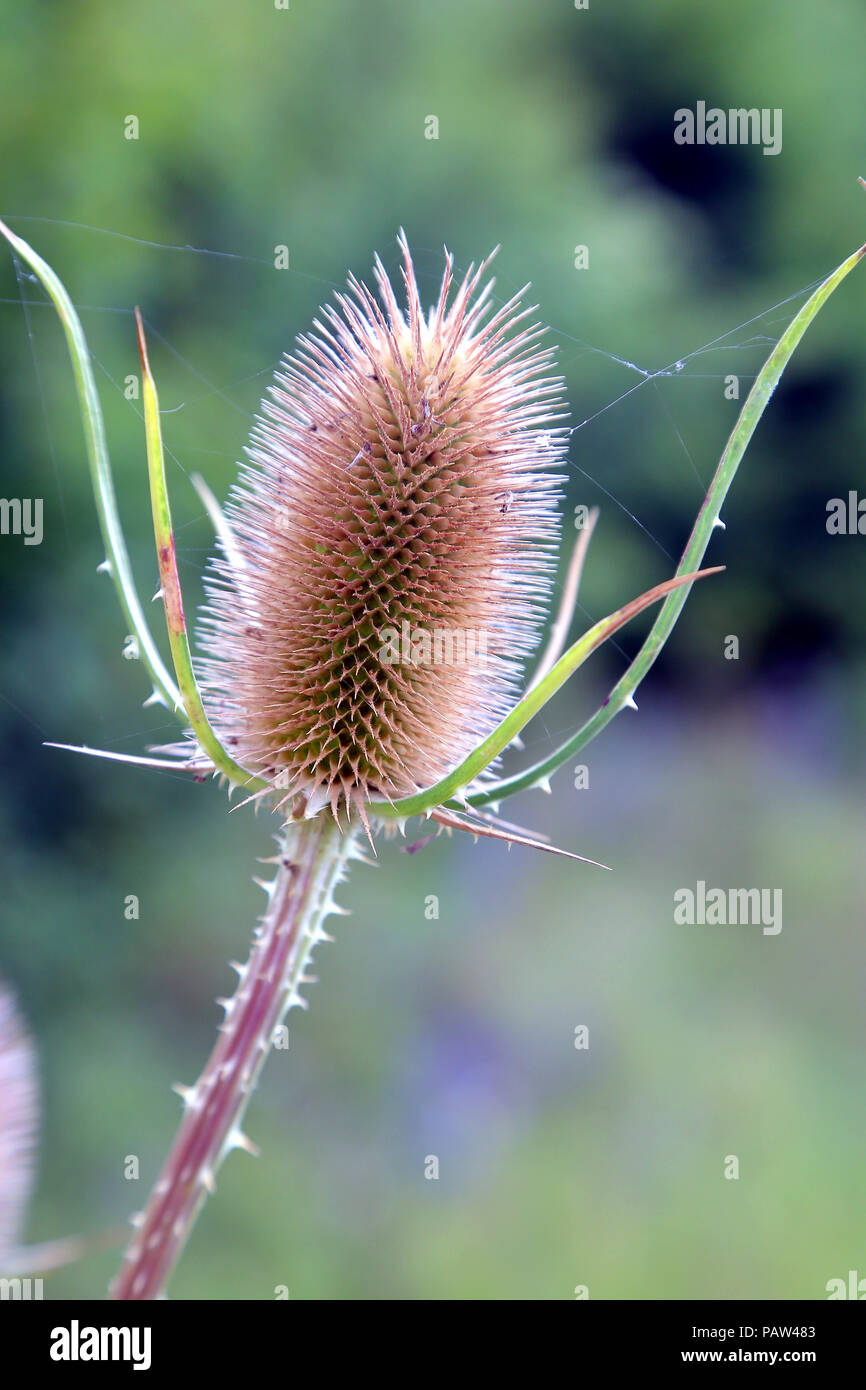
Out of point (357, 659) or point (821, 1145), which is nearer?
point (357, 659)

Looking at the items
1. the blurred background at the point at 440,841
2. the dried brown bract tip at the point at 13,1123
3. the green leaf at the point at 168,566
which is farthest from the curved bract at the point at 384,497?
the blurred background at the point at 440,841

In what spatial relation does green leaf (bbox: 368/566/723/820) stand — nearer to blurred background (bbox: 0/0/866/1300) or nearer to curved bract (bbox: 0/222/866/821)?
curved bract (bbox: 0/222/866/821)

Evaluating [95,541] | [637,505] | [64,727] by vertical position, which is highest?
[637,505]

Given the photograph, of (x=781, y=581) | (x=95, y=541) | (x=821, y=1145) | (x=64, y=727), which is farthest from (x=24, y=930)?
(x=781, y=581)

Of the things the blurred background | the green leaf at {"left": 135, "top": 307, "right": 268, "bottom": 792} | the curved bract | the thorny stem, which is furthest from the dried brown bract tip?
the blurred background

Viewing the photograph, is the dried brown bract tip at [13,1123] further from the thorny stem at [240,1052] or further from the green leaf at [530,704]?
the green leaf at [530,704]
